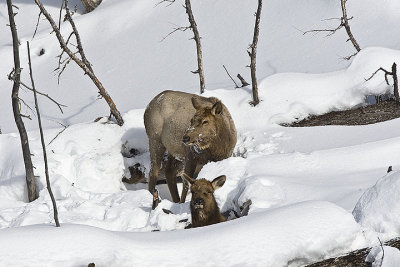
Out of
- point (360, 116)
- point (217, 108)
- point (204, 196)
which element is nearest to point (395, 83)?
point (360, 116)

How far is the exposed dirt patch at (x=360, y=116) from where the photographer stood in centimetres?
1404

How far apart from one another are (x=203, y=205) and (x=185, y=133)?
9.10 ft

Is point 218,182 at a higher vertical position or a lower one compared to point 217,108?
lower

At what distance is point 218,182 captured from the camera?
33.5ft

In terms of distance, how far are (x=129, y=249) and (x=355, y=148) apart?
5.52 metres

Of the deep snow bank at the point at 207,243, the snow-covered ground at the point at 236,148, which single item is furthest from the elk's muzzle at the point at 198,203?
the deep snow bank at the point at 207,243

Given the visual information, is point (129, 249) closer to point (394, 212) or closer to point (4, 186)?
point (394, 212)

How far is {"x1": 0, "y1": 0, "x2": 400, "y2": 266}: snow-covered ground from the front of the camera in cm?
715

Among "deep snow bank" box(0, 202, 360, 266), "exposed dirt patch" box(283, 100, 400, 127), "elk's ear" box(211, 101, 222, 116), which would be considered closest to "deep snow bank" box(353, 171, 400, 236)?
"deep snow bank" box(0, 202, 360, 266)

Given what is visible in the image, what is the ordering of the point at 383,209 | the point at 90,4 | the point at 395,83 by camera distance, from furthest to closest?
the point at 90,4 < the point at 395,83 < the point at 383,209

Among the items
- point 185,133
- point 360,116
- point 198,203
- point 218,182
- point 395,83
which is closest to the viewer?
point 198,203

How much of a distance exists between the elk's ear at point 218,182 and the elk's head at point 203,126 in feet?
6.53

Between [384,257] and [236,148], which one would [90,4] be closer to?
[236,148]

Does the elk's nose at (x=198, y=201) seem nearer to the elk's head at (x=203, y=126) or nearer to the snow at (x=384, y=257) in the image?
the elk's head at (x=203, y=126)
